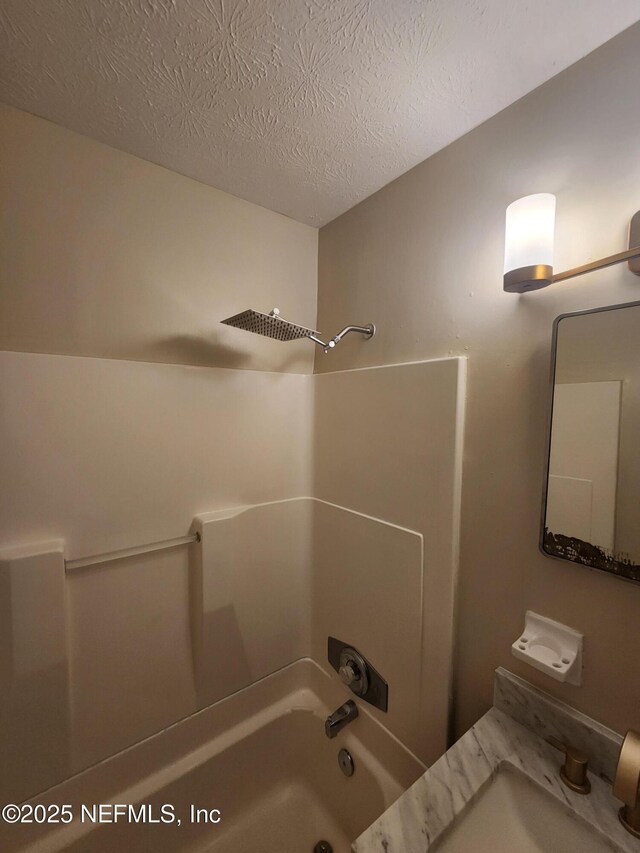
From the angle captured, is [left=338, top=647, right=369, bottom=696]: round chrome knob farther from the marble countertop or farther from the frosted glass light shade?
the frosted glass light shade

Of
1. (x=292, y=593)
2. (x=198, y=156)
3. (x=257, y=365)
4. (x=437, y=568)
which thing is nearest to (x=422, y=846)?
(x=437, y=568)

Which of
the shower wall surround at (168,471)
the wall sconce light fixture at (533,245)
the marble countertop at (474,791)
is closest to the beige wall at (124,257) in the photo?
the shower wall surround at (168,471)

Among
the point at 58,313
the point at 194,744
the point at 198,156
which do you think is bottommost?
the point at 194,744

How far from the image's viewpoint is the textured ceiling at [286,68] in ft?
2.26

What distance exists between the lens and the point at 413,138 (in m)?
1.01

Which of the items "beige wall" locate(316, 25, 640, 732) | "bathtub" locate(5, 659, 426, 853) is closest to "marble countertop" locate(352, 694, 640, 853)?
"beige wall" locate(316, 25, 640, 732)

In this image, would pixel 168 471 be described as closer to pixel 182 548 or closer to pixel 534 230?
pixel 182 548

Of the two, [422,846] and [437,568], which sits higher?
[437,568]

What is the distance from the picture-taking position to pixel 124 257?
109cm

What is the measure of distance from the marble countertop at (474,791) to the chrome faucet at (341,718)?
554mm

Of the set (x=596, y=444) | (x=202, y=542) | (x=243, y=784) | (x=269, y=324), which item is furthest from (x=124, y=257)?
(x=243, y=784)

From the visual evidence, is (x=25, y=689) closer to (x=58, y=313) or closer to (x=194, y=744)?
(x=194, y=744)

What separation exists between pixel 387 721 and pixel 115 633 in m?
0.93

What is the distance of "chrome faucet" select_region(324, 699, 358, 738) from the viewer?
48.0 inches
